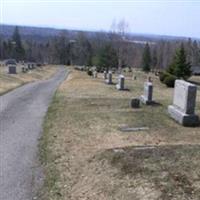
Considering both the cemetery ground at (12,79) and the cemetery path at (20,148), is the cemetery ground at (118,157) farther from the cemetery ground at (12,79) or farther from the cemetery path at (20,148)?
the cemetery ground at (12,79)

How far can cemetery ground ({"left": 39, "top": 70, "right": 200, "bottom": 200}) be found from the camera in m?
8.61

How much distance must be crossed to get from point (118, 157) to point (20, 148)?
125 inches

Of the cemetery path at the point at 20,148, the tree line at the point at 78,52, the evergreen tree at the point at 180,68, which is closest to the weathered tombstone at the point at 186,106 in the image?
the cemetery path at the point at 20,148

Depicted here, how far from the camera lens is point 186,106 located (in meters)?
15.6

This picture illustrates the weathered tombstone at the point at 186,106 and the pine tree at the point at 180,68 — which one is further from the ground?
the weathered tombstone at the point at 186,106

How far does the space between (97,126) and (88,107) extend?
4.55 metres

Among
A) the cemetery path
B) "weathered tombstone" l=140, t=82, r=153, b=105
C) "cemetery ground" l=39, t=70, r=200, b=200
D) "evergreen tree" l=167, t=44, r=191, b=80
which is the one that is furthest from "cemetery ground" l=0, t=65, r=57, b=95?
"evergreen tree" l=167, t=44, r=191, b=80

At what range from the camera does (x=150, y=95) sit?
2045cm

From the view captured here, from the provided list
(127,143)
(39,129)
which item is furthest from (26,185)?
(39,129)

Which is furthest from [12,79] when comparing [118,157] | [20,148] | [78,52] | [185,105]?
[78,52]

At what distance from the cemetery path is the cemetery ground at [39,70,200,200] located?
1.02 feet

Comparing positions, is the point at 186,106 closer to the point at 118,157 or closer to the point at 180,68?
the point at 118,157

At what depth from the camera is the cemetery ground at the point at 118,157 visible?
8609 mm

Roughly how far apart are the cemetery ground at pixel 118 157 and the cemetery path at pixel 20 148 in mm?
312
